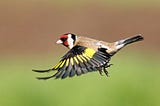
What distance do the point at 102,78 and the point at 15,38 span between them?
228 inches

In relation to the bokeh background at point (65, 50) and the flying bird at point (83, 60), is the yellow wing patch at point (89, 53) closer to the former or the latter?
the flying bird at point (83, 60)

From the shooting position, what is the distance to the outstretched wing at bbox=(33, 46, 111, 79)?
4.86 metres

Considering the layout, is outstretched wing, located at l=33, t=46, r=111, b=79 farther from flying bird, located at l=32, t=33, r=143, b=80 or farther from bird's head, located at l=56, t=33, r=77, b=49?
bird's head, located at l=56, t=33, r=77, b=49

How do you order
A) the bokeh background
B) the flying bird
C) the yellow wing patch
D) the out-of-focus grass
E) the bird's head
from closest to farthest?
the flying bird
the yellow wing patch
the bird's head
the out-of-focus grass
the bokeh background

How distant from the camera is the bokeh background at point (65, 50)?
8.20 meters

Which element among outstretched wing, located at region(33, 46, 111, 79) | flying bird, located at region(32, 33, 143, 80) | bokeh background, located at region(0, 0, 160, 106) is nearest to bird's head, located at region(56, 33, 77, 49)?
flying bird, located at region(32, 33, 143, 80)

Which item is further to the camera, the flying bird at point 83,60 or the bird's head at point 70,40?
the bird's head at point 70,40

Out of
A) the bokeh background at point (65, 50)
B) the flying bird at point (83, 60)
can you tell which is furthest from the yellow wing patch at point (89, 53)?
the bokeh background at point (65, 50)

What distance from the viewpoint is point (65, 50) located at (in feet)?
40.5

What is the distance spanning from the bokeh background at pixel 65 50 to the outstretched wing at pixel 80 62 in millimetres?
2823

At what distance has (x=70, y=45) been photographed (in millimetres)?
5391

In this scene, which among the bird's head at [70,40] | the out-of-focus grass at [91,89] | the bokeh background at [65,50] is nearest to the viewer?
the bird's head at [70,40]

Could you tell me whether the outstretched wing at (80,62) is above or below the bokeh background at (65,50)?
below
